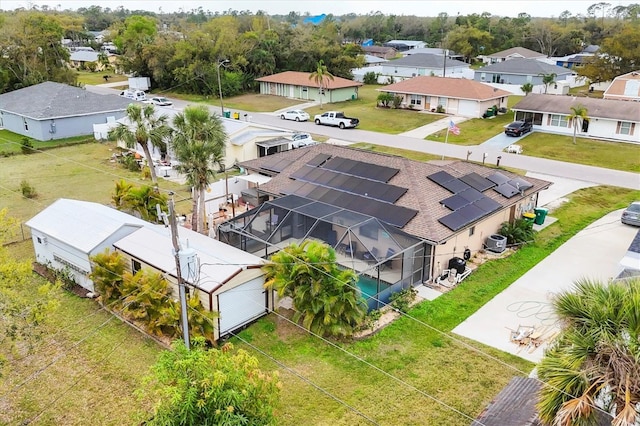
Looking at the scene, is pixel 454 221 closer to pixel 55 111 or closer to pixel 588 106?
pixel 588 106

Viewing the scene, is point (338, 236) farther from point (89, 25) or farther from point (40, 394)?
point (89, 25)

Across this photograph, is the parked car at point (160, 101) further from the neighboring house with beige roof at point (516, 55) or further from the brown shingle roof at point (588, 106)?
the neighboring house with beige roof at point (516, 55)

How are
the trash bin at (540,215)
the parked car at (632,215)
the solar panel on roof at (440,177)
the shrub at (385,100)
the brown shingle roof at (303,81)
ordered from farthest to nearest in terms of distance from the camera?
the brown shingle roof at (303,81) → the shrub at (385,100) → the trash bin at (540,215) → the parked car at (632,215) → the solar panel on roof at (440,177)

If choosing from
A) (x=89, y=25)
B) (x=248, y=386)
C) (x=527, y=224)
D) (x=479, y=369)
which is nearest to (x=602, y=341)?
(x=248, y=386)

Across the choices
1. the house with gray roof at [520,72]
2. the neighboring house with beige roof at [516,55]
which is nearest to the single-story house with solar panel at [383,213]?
the house with gray roof at [520,72]

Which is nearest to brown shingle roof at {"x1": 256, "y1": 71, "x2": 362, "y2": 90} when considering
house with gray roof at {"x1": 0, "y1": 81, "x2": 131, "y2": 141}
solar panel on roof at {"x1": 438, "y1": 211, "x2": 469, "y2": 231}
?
house with gray roof at {"x1": 0, "y1": 81, "x2": 131, "y2": 141}

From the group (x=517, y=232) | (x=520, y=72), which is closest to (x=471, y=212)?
(x=517, y=232)
